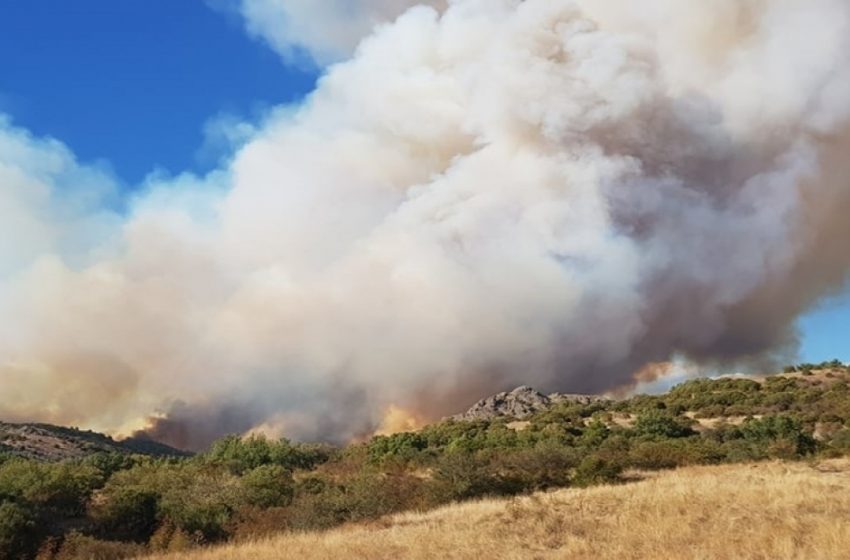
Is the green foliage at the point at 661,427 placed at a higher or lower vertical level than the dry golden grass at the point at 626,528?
higher

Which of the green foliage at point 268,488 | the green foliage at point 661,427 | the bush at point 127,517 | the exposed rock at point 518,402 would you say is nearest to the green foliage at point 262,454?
the green foliage at point 268,488

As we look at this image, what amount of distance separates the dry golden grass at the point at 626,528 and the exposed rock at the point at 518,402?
84.4 meters

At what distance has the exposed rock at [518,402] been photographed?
113 meters

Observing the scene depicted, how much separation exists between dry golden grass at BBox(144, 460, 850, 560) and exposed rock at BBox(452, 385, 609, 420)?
84.4m

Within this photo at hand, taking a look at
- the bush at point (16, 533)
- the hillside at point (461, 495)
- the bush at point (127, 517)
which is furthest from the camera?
the bush at point (127, 517)

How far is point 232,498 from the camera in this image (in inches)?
1299

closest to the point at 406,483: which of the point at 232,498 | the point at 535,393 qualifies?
the point at 232,498

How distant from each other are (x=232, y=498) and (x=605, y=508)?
18010mm

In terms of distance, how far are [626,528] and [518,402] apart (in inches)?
3986

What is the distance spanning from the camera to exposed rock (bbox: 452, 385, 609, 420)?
113 metres

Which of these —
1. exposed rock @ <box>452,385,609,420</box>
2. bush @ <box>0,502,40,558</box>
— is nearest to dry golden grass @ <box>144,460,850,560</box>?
bush @ <box>0,502,40,558</box>

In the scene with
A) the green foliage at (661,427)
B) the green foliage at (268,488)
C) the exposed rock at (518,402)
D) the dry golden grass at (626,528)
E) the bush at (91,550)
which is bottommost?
the bush at (91,550)

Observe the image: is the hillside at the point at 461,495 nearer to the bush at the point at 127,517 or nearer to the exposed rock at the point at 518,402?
the bush at the point at 127,517

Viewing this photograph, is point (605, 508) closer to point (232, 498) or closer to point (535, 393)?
point (232, 498)
